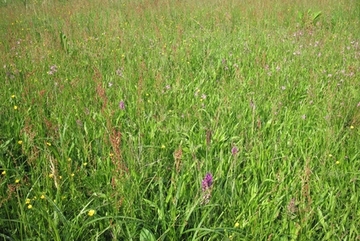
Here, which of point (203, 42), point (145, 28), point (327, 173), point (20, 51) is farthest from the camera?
point (145, 28)

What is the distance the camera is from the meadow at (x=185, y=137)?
1227mm

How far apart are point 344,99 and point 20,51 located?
3348 mm

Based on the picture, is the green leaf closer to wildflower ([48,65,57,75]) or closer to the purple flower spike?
the purple flower spike

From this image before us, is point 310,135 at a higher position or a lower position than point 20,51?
lower

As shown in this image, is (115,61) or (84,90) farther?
(115,61)

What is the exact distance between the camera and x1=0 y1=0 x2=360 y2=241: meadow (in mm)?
1227

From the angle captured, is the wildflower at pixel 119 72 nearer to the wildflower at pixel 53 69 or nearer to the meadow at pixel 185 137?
the meadow at pixel 185 137

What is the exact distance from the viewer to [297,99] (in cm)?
246

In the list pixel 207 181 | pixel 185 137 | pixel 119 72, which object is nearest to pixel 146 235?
pixel 207 181

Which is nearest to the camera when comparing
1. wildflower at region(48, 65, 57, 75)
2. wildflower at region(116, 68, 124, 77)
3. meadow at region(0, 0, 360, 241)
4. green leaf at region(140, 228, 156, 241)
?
green leaf at region(140, 228, 156, 241)

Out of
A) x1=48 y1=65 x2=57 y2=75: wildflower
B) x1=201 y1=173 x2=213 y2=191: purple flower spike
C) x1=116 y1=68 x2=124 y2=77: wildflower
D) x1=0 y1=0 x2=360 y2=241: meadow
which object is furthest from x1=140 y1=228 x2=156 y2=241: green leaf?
x1=48 y1=65 x2=57 y2=75: wildflower

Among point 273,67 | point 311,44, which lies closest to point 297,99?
point 273,67

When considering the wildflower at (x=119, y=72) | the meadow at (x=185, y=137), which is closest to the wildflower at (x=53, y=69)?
the meadow at (x=185, y=137)

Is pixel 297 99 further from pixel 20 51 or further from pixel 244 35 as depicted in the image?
pixel 20 51
